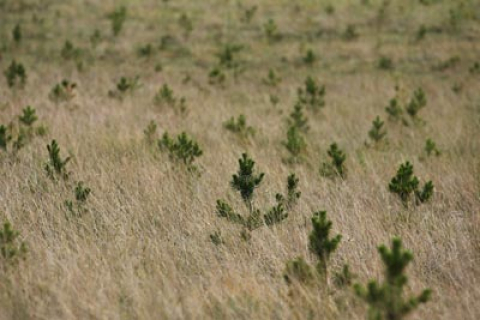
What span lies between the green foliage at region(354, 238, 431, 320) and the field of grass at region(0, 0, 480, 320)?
47 centimetres

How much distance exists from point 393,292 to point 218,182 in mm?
2793

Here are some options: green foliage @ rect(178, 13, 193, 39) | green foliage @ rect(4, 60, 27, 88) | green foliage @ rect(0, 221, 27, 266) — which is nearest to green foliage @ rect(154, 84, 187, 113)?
green foliage @ rect(4, 60, 27, 88)

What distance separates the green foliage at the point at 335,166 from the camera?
4977 mm

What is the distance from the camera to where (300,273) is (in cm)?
290

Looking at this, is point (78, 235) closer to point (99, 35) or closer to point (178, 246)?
point (178, 246)

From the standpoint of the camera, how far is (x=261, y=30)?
1545 cm

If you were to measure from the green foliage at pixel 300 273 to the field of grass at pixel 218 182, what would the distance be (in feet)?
0.17

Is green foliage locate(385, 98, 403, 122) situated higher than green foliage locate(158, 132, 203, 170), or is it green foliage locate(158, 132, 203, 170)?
green foliage locate(385, 98, 403, 122)

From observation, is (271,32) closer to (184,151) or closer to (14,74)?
(14,74)

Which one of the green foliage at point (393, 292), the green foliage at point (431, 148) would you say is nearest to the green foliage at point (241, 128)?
the green foliage at point (431, 148)

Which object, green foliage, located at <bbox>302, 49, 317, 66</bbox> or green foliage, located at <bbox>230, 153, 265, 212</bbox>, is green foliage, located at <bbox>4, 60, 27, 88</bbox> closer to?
green foliage, located at <bbox>230, 153, 265, 212</bbox>

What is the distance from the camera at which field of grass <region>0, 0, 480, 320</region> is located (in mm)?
2814

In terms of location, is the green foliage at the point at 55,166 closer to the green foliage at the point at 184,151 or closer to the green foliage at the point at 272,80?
the green foliage at the point at 184,151

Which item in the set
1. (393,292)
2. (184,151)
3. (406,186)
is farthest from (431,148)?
(393,292)
